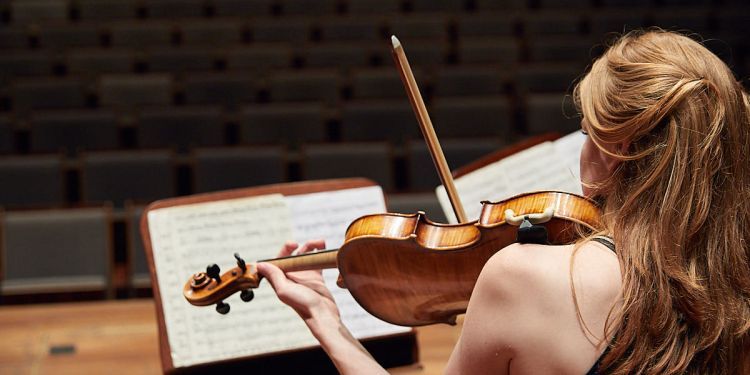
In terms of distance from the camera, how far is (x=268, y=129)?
200 centimetres

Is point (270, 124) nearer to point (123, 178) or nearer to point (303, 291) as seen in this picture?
point (123, 178)

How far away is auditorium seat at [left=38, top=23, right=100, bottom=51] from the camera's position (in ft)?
8.18

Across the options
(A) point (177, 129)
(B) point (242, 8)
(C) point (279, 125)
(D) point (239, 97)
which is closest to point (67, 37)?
(B) point (242, 8)

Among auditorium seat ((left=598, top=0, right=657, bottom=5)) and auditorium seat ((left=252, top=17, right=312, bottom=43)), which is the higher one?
auditorium seat ((left=598, top=0, right=657, bottom=5))

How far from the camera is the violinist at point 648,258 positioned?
40 centimetres

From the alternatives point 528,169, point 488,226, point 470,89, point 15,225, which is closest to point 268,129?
point 470,89

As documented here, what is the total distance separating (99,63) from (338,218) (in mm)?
1839

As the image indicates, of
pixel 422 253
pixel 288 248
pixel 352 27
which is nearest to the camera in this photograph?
pixel 422 253

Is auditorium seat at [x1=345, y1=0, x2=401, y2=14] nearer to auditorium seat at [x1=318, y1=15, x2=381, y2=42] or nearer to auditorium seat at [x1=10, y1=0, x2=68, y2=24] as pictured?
auditorium seat at [x1=318, y1=15, x2=381, y2=42]

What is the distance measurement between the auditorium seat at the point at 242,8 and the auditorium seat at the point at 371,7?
0.26 m

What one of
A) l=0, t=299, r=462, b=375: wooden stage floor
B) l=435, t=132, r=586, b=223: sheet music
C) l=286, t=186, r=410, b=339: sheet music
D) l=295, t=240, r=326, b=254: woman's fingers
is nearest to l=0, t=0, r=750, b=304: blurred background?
l=0, t=299, r=462, b=375: wooden stage floor

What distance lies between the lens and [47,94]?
84.6 inches

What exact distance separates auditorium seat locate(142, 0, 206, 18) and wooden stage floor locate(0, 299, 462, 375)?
1727 mm

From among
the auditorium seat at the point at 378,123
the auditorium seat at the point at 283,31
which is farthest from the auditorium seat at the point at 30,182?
the auditorium seat at the point at 283,31
